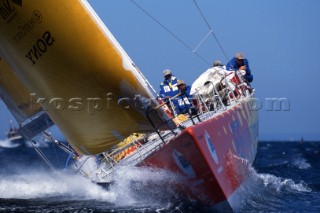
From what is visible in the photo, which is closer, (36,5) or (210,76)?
(36,5)

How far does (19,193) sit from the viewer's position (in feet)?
33.8

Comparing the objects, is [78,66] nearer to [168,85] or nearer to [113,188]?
[113,188]

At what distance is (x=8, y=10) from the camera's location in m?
7.64

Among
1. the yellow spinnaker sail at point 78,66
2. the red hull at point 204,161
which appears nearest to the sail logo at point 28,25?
the yellow spinnaker sail at point 78,66

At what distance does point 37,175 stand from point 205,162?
669cm

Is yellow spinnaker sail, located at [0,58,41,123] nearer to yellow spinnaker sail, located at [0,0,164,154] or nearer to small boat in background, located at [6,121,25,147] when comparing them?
yellow spinnaker sail, located at [0,0,164,154]

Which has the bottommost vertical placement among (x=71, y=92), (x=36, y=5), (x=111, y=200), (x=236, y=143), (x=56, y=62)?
(x=236, y=143)

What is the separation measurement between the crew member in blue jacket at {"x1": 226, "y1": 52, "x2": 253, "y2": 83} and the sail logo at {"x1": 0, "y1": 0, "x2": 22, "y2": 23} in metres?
6.61

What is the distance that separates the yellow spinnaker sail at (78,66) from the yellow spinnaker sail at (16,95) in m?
2.72

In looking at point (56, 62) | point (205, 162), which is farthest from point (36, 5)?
point (205, 162)

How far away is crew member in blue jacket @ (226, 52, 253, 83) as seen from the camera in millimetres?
12977

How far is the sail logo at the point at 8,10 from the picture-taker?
7554mm

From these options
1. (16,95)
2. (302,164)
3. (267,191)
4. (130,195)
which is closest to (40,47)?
(130,195)

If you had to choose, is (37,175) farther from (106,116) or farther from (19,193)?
(106,116)
